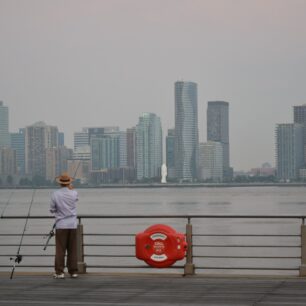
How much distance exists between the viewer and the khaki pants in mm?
14133

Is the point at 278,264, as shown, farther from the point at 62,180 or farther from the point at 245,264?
the point at 62,180

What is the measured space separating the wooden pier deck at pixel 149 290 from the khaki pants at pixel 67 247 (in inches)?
9.3

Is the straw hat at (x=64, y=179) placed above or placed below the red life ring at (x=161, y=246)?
above

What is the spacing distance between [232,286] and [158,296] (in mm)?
1385

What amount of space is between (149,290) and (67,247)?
2.44 meters

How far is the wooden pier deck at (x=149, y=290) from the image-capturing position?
11156 mm

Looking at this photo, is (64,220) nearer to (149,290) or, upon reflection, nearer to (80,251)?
(80,251)

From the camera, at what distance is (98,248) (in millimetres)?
47438

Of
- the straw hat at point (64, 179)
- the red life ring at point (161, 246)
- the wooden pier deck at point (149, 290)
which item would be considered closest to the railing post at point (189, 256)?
the red life ring at point (161, 246)

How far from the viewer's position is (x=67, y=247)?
47.1ft

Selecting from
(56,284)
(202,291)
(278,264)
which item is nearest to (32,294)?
(56,284)

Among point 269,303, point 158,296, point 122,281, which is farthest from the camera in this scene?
point 122,281

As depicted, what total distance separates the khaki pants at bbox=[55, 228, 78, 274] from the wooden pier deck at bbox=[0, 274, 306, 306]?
24 centimetres

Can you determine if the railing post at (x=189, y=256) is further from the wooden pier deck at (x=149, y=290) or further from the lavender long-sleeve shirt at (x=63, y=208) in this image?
the lavender long-sleeve shirt at (x=63, y=208)
